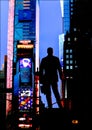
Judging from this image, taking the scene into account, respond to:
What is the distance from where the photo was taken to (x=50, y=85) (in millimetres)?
8797

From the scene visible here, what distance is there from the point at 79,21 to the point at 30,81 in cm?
5571

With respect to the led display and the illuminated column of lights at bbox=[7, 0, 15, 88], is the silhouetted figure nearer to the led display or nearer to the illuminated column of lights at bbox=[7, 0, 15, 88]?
the led display

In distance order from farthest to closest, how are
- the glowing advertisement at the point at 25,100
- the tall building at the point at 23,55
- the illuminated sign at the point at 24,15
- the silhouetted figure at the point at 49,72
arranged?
the illuminated sign at the point at 24,15 → the tall building at the point at 23,55 → the glowing advertisement at the point at 25,100 → the silhouetted figure at the point at 49,72

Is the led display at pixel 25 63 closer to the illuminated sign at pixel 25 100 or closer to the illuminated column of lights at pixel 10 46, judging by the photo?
the illuminated sign at pixel 25 100

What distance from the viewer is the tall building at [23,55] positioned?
67375 mm

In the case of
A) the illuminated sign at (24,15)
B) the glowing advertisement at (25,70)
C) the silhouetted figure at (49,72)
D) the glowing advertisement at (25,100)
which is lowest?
the glowing advertisement at (25,100)

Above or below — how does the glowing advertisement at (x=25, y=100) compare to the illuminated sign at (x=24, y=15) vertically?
below

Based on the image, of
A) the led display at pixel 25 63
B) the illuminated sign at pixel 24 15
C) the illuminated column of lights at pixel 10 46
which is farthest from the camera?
the illuminated sign at pixel 24 15

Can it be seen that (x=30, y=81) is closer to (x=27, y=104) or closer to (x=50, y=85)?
(x=27, y=104)

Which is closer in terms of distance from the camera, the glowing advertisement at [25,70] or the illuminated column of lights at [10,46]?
the glowing advertisement at [25,70]

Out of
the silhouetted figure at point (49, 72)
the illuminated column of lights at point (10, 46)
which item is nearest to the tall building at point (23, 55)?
the illuminated column of lights at point (10, 46)

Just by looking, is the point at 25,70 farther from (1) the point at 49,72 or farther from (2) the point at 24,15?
(2) the point at 24,15

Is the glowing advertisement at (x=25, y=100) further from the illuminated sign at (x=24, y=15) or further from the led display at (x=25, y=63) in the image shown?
the illuminated sign at (x=24, y=15)

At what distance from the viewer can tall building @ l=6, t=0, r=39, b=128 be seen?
221 feet
